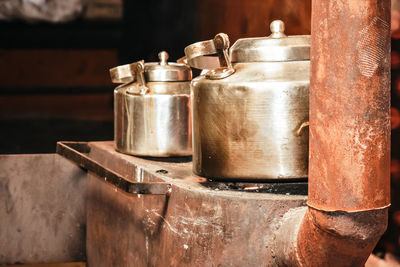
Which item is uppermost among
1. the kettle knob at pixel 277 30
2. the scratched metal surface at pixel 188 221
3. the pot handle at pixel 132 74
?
the kettle knob at pixel 277 30

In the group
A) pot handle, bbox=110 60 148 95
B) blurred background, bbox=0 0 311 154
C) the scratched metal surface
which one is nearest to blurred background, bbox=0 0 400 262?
blurred background, bbox=0 0 311 154

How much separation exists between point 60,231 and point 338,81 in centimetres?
183

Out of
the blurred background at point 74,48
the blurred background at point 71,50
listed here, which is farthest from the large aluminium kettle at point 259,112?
the blurred background at point 71,50

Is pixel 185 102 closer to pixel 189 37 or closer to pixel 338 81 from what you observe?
pixel 338 81

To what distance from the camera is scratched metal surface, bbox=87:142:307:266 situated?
1.27 meters

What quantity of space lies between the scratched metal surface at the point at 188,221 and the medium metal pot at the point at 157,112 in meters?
0.05

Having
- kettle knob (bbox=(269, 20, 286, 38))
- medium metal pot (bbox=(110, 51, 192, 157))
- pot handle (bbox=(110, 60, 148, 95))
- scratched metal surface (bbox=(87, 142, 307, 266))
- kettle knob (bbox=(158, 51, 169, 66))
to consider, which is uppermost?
kettle knob (bbox=(269, 20, 286, 38))

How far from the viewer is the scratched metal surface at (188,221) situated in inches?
49.9

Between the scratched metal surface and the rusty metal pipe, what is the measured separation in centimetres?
24

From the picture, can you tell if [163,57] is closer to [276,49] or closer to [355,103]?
[276,49]

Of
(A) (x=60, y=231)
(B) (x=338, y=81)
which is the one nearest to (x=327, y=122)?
(B) (x=338, y=81)

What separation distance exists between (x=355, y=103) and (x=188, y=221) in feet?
1.82

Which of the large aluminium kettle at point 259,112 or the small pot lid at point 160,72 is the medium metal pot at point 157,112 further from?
the large aluminium kettle at point 259,112

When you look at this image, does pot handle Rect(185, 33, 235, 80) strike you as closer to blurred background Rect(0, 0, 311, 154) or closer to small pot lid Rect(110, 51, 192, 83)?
small pot lid Rect(110, 51, 192, 83)
